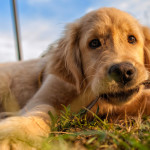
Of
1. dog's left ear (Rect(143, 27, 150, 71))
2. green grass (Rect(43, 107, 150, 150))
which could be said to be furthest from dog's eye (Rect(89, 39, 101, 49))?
A: green grass (Rect(43, 107, 150, 150))

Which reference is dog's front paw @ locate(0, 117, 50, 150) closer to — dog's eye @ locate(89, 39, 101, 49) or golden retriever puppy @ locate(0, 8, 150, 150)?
golden retriever puppy @ locate(0, 8, 150, 150)

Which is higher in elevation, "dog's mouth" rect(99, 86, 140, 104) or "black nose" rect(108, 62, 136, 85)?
"black nose" rect(108, 62, 136, 85)

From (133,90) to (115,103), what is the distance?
250mm

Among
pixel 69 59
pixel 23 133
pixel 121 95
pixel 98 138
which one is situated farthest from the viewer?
pixel 69 59

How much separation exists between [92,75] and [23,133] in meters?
1.09

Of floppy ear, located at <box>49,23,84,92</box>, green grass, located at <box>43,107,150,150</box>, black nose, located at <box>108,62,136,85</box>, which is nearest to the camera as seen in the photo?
green grass, located at <box>43,107,150,150</box>

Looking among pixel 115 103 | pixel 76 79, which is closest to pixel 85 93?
pixel 76 79

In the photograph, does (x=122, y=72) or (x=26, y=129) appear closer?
(x=26, y=129)

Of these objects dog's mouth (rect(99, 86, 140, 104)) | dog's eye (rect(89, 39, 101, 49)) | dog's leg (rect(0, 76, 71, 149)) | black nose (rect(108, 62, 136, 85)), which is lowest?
dog's leg (rect(0, 76, 71, 149))

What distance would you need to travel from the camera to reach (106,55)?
2.36 metres

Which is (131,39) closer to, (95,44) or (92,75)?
(95,44)

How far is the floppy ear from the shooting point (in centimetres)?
280

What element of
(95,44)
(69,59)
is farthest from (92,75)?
(69,59)

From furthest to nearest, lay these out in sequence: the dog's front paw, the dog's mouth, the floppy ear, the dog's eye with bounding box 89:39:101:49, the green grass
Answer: the floppy ear
the dog's eye with bounding box 89:39:101:49
the dog's mouth
the dog's front paw
the green grass
